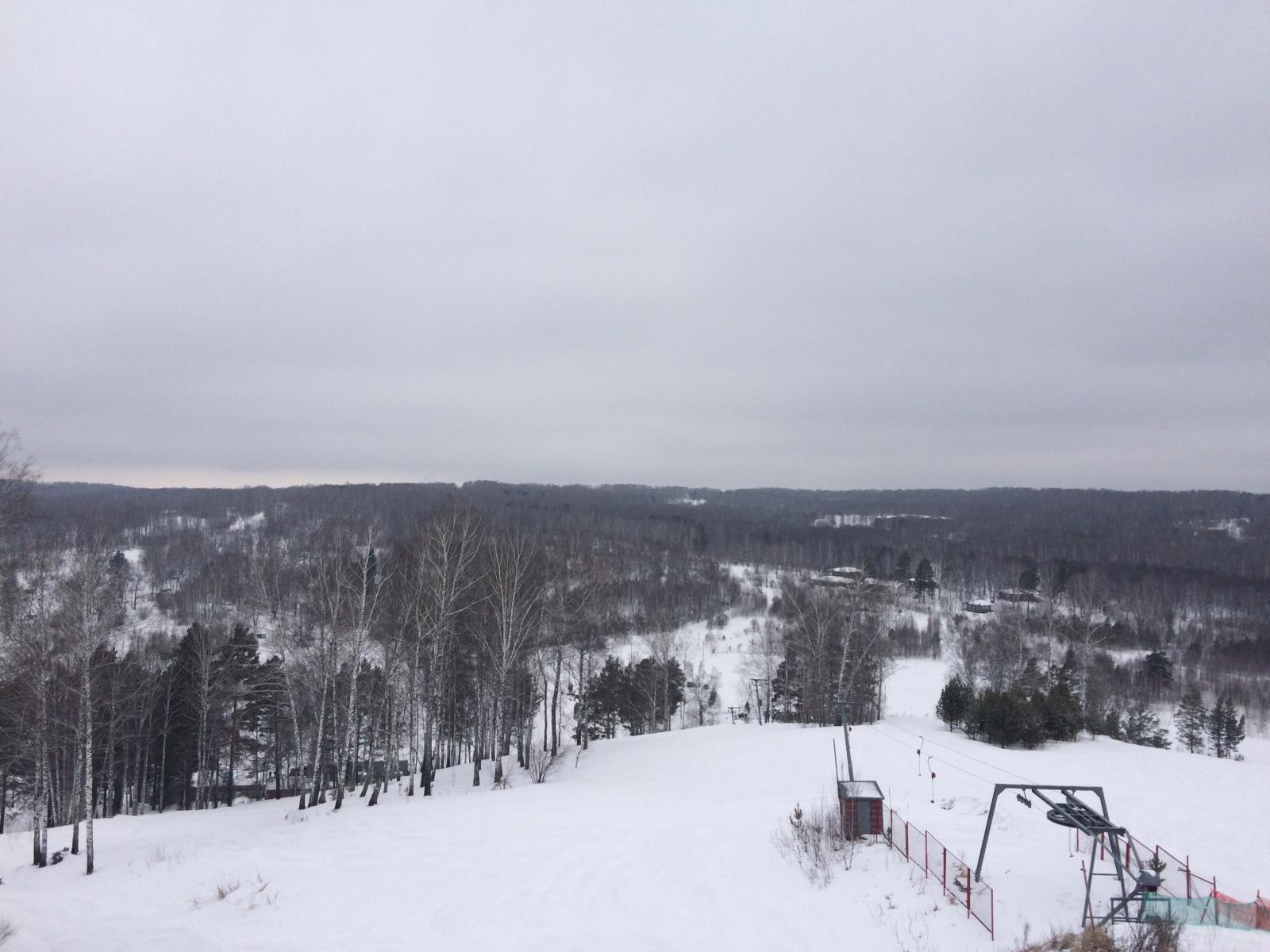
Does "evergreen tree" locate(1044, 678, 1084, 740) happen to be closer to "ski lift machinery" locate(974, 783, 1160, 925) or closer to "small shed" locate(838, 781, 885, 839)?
"small shed" locate(838, 781, 885, 839)

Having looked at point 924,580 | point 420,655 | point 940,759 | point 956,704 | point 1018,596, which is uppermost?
point 420,655

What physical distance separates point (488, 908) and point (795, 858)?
5.94m

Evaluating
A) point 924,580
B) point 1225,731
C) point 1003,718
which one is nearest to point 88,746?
point 1003,718

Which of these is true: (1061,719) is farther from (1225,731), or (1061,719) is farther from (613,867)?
(1225,731)

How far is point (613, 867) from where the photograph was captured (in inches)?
495

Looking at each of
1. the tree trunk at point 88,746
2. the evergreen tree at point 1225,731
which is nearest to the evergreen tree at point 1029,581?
the evergreen tree at point 1225,731

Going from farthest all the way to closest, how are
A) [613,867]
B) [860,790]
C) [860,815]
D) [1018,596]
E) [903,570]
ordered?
1. [903,570]
2. [1018,596]
3. [860,790]
4. [860,815]
5. [613,867]

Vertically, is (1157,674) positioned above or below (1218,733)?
below

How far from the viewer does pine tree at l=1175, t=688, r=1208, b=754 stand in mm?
39812

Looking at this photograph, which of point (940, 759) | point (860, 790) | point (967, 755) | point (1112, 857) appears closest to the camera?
point (1112, 857)

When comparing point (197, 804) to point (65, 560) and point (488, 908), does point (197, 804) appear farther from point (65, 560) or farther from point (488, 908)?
point (488, 908)

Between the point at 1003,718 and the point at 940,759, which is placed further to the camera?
the point at 1003,718

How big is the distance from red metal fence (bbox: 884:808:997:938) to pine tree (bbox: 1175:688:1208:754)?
1491 inches

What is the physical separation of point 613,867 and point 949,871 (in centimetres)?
613
